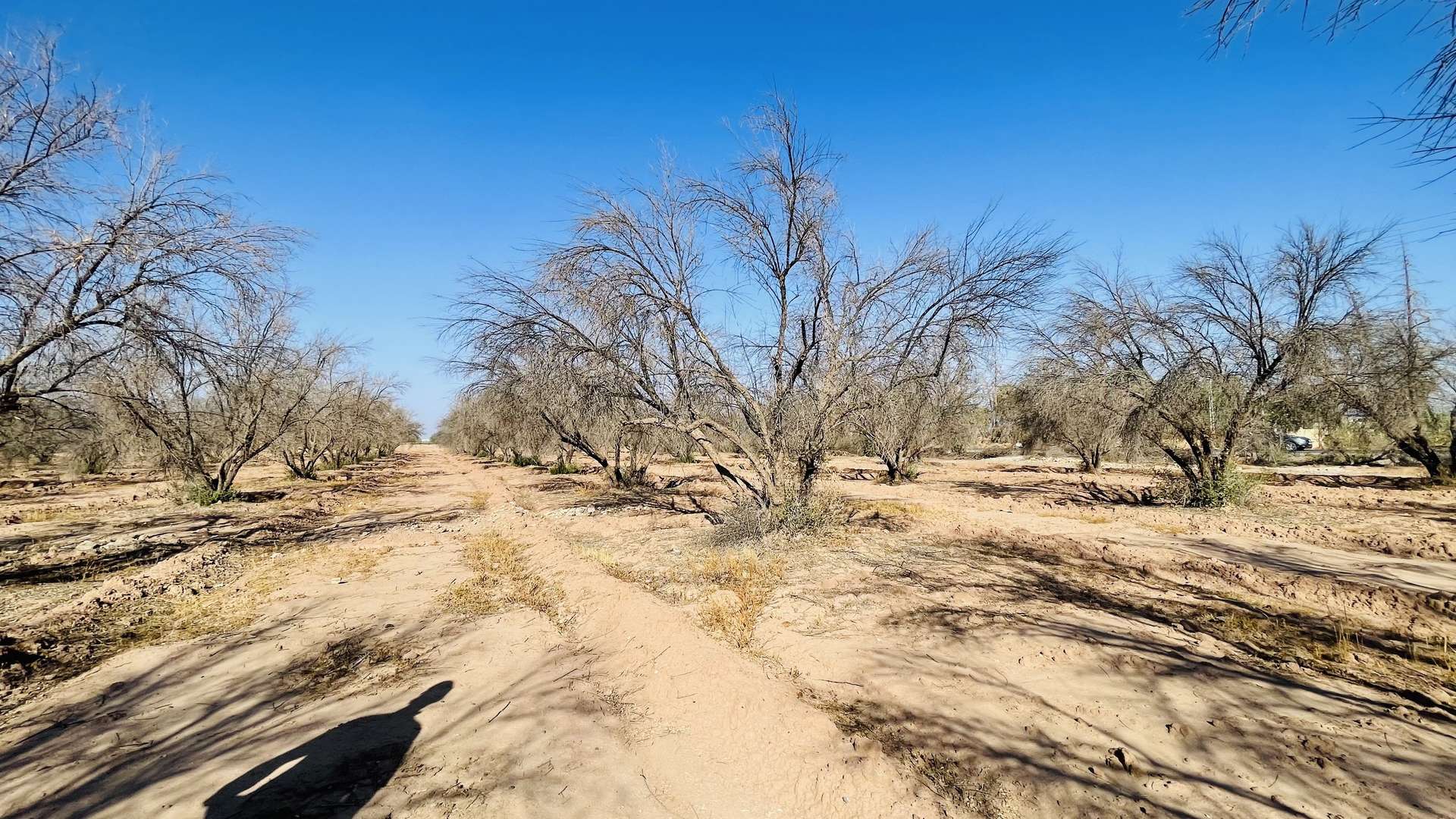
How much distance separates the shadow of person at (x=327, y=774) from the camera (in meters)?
3.09

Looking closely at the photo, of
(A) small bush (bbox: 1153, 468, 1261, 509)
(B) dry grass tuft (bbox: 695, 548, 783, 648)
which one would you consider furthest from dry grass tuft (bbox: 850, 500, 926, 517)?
(A) small bush (bbox: 1153, 468, 1261, 509)

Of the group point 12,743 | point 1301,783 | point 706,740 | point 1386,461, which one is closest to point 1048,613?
point 1301,783

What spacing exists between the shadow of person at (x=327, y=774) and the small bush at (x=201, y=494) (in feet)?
58.2

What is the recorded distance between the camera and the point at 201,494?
52.9 ft

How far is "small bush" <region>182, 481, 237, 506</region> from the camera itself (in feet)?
53.0

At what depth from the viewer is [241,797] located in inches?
124

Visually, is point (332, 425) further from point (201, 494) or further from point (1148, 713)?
point (1148, 713)

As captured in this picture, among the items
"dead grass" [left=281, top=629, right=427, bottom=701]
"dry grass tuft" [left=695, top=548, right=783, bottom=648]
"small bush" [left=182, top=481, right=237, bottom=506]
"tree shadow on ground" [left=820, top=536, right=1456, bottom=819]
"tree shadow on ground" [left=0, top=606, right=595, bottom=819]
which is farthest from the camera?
"small bush" [left=182, top=481, right=237, bottom=506]

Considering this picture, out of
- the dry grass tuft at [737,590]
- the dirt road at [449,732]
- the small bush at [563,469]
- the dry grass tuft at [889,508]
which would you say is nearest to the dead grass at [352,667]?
the dirt road at [449,732]

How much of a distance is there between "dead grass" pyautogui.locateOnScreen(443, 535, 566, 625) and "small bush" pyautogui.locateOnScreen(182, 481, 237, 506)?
12.7 meters

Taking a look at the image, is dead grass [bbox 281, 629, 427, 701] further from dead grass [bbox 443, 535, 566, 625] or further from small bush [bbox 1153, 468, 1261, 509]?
small bush [bbox 1153, 468, 1261, 509]

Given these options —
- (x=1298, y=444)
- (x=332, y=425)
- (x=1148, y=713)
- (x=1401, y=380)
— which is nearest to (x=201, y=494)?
(x=332, y=425)

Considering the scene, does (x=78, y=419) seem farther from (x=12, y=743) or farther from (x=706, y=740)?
(x=706, y=740)

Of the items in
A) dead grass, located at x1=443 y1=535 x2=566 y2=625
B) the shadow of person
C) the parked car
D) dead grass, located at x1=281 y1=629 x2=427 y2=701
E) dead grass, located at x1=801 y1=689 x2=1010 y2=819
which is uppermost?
the parked car
